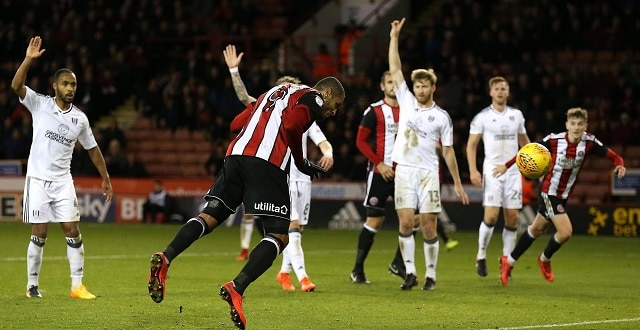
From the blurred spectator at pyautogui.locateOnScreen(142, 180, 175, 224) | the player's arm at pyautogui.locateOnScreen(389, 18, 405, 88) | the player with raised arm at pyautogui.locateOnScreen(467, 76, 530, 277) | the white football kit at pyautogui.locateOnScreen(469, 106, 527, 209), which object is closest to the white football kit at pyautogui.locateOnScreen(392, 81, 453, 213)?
the player's arm at pyautogui.locateOnScreen(389, 18, 405, 88)

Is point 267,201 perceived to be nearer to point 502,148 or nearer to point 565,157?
point 565,157

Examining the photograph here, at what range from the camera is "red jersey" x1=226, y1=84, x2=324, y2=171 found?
9.48m

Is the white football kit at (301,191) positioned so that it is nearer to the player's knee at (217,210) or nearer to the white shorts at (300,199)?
the white shorts at (300,199)

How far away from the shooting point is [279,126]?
9680 millimetres

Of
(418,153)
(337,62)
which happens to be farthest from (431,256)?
(337,62)

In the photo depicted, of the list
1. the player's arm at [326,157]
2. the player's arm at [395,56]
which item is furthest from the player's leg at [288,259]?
the player's arm at [395,56]

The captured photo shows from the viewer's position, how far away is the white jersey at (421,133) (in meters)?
13.1

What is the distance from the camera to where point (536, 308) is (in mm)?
11266

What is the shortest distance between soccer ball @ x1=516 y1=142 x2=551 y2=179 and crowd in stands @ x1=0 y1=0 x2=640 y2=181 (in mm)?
12419

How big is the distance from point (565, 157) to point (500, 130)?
1.32m

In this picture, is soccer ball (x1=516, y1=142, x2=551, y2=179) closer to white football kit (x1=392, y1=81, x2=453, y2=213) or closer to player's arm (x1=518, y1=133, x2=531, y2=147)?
white football kit (x1=392, y1=81, x2=453, y2=213)

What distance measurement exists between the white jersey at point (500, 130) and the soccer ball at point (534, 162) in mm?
2404

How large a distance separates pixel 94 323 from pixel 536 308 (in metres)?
4.25

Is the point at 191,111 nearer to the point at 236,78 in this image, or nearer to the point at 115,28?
the point at 115,28
